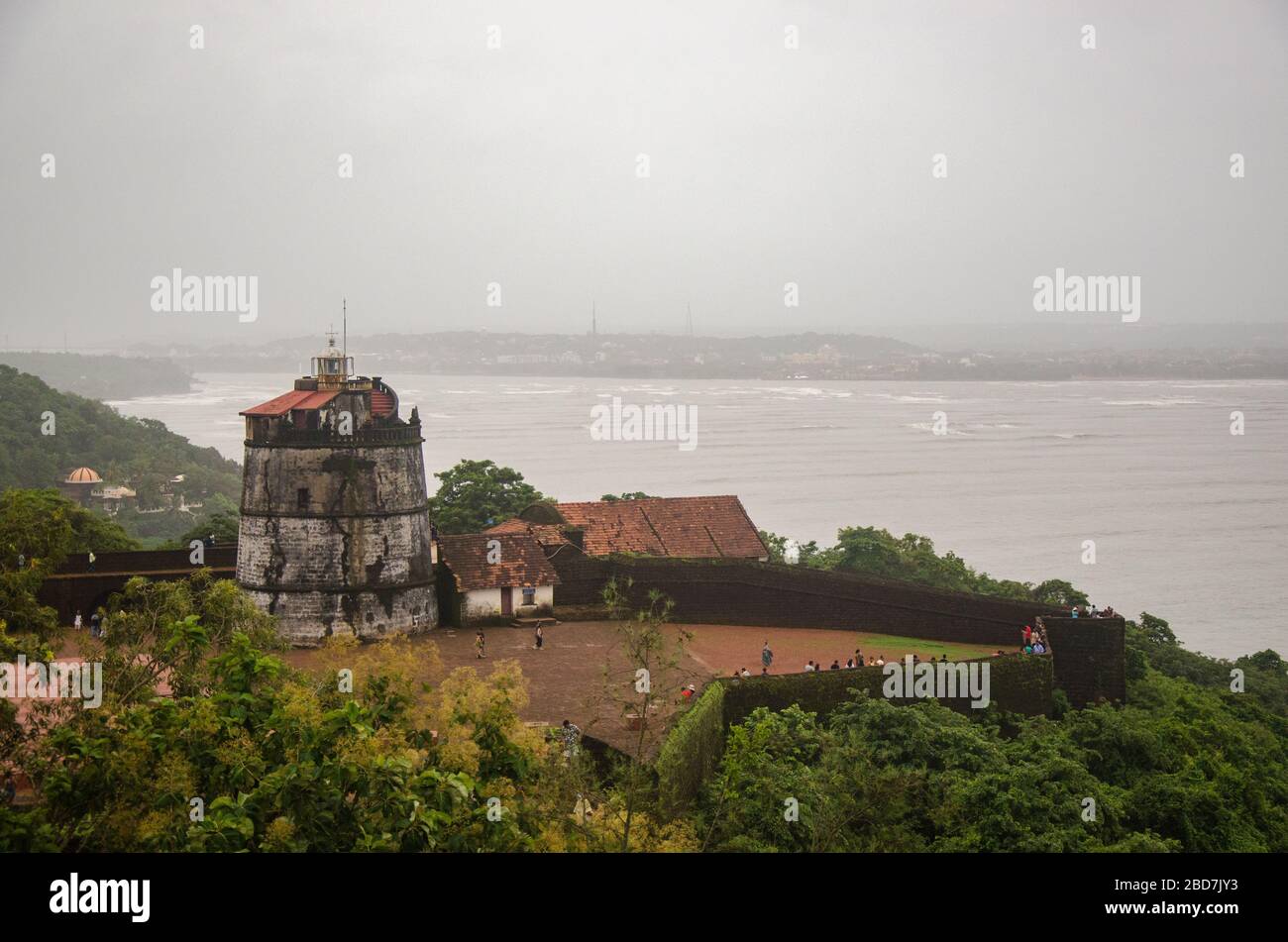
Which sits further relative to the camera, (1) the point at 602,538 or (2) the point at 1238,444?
(2) the point at 1238,444

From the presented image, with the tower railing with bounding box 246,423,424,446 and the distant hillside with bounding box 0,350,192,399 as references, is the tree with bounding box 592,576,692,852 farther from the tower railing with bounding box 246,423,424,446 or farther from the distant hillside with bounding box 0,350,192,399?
the distant hillside with bounding box 0,350,192,399

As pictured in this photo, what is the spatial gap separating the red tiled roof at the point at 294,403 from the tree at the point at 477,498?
9491 mm

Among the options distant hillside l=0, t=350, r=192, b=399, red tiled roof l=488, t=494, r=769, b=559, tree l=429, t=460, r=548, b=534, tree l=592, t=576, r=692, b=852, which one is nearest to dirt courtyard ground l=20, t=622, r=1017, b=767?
tree l=592, t=576, r=692, b=852

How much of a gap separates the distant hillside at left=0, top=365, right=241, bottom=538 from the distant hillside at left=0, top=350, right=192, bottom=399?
281ft

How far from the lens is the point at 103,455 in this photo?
7038 centimetres

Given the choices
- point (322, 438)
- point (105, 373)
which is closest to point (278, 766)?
point (322, 438)

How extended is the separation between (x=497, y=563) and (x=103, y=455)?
169 feet

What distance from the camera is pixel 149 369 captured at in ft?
607

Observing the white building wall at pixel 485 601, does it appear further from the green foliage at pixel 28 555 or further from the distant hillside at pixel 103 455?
the distant hillside at pixel 103 455

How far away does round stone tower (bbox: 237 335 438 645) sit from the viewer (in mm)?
24906

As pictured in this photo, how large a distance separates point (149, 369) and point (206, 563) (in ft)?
556
